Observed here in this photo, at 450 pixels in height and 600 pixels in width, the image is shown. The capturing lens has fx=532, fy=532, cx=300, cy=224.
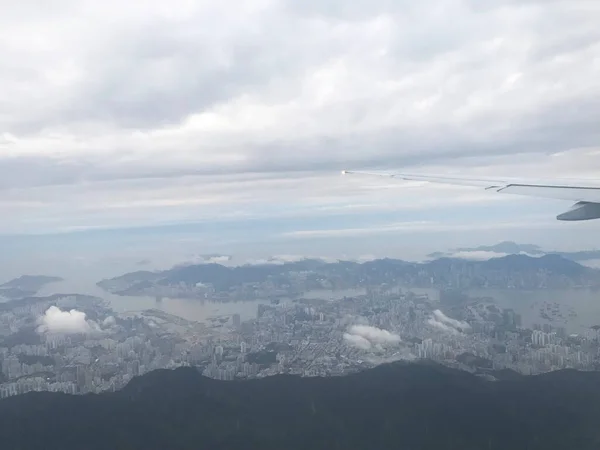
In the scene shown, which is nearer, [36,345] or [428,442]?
[428,442]

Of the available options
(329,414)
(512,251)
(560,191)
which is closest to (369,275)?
(512,251)

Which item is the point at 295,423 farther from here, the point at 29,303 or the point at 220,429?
the point at 29,303

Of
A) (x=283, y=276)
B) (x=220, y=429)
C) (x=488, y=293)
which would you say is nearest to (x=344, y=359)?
(x=220, y=429)

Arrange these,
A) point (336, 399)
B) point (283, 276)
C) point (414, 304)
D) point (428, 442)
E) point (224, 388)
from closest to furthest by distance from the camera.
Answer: point (428, 442)
point (336, 399)
point (224, 388)
point (414, 304)
point (283, 276)

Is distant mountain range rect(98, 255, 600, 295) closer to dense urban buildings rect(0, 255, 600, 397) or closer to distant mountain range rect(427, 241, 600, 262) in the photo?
distant mountain range rect(427, 241, 600, 262)

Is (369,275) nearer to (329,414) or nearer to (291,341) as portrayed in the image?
(291,341)

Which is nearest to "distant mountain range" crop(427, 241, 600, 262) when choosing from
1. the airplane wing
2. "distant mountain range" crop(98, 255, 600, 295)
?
"distant mountain range" crop(98, 255, 600, 295)
